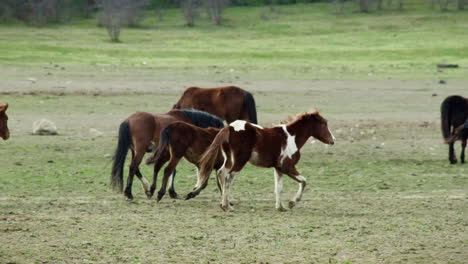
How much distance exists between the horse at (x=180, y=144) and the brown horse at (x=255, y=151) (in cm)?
31

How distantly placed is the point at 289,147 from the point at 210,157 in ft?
3.49

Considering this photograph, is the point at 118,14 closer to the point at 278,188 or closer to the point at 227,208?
the point at 278,188

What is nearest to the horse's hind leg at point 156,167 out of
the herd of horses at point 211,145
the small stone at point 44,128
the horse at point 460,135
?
the herd of horses at point 211,145

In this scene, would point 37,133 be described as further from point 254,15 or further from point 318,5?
point 318,5

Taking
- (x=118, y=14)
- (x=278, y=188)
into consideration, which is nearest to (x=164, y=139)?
(x=278, y=188)

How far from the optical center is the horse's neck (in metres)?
12.2

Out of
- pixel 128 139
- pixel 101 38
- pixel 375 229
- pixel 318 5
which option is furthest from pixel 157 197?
pixel 318 5

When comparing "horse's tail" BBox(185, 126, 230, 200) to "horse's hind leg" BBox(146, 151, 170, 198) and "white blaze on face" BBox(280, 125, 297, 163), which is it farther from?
"white blaze on face" BBox(280, 125, 297, 163)

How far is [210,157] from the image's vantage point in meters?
11.8

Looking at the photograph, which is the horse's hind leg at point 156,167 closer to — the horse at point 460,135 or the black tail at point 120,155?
the black tail at point 120,155

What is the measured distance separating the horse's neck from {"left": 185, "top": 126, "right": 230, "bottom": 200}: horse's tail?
3.44 feet

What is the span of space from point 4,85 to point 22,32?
96.4ft

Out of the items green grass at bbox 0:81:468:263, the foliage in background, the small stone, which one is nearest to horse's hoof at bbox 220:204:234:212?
green grass at bbox 0:81:468:263

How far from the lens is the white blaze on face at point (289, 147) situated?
11.8 meters
